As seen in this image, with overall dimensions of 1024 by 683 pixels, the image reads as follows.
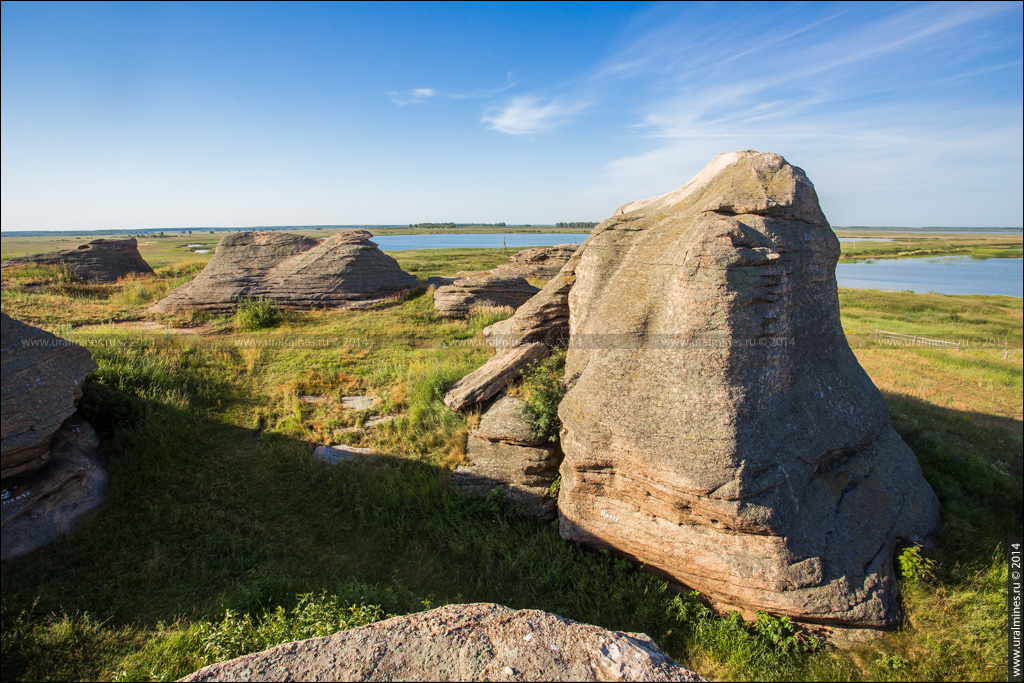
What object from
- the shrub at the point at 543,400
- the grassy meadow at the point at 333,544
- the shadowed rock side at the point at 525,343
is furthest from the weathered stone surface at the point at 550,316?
the grassy meadow at the point at 333,544

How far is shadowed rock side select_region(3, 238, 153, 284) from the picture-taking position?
23.7 m

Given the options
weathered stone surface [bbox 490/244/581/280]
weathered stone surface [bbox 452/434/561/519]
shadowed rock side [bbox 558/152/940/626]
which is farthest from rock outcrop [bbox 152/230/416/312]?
shadowed rock side [bbox 558/152/940/626]

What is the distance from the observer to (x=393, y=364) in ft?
43.5

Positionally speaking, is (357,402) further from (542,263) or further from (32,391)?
(542,263)

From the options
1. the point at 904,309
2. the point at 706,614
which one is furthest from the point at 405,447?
the point at 904,309

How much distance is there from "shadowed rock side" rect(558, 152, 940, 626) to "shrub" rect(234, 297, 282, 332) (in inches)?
563

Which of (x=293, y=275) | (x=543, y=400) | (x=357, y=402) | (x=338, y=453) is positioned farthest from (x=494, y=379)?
(x=293, y=275)

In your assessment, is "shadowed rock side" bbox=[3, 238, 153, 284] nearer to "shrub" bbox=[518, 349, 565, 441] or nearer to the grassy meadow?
the grassy meadow

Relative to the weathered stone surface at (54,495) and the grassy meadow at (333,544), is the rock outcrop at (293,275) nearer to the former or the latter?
the grassy meadow at (333,544)

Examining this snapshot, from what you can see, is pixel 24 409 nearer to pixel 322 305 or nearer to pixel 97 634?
pixel 97 634

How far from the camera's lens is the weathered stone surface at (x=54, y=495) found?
704 centimetres

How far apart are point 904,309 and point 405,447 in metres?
60.4

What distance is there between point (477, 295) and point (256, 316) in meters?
8.67

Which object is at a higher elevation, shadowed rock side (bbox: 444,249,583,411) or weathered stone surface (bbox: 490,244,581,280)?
weathered stone surface (bbox: 490,244,581,280)
